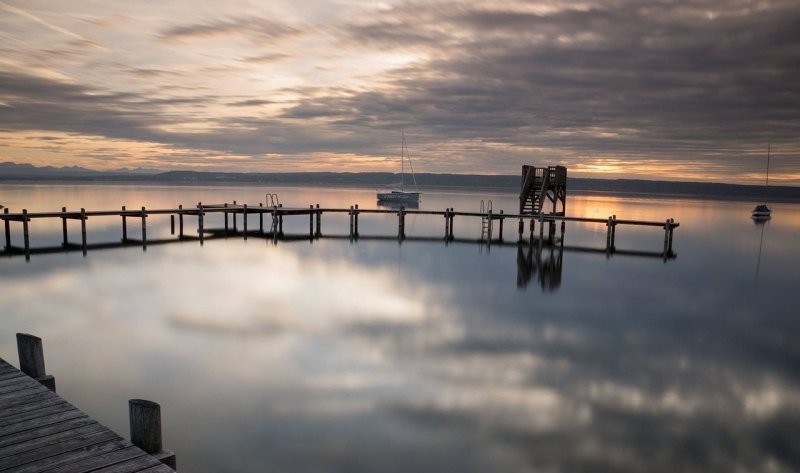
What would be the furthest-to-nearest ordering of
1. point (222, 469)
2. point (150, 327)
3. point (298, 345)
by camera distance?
point (150, 327) < point (298, 345) < point (222, 469)

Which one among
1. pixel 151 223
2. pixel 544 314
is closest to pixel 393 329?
pixel 544 314

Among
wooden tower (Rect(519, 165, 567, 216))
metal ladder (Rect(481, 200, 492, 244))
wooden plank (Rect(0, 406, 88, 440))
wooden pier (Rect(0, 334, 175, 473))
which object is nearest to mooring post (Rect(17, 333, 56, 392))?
wooden pier (Rect(0, 334, 175, 473))

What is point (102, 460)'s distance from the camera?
554cm

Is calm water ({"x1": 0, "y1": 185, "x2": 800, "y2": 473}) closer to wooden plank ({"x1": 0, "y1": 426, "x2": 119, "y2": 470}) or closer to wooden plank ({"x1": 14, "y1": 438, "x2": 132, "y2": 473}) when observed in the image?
wooden plank ({"x1": 0, "y1": 426, "x2": 119, "y2": 470})

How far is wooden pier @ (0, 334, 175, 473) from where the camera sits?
5449 millimetres

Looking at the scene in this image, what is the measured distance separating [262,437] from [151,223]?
4790 centimetres

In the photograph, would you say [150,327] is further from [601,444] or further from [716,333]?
[716,333]

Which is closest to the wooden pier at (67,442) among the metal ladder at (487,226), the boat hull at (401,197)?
the metal ladder at (487,226)

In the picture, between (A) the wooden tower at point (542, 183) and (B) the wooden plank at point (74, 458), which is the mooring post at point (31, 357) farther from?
(A) the wooden tower at point (542, 183)

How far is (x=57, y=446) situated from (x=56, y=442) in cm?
11

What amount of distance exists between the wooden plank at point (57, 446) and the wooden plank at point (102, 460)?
21 cm

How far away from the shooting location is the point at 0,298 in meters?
18.2

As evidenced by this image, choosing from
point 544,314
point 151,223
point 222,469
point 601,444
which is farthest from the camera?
point 151,223

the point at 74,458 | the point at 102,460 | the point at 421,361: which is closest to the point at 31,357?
the point at 74,458
